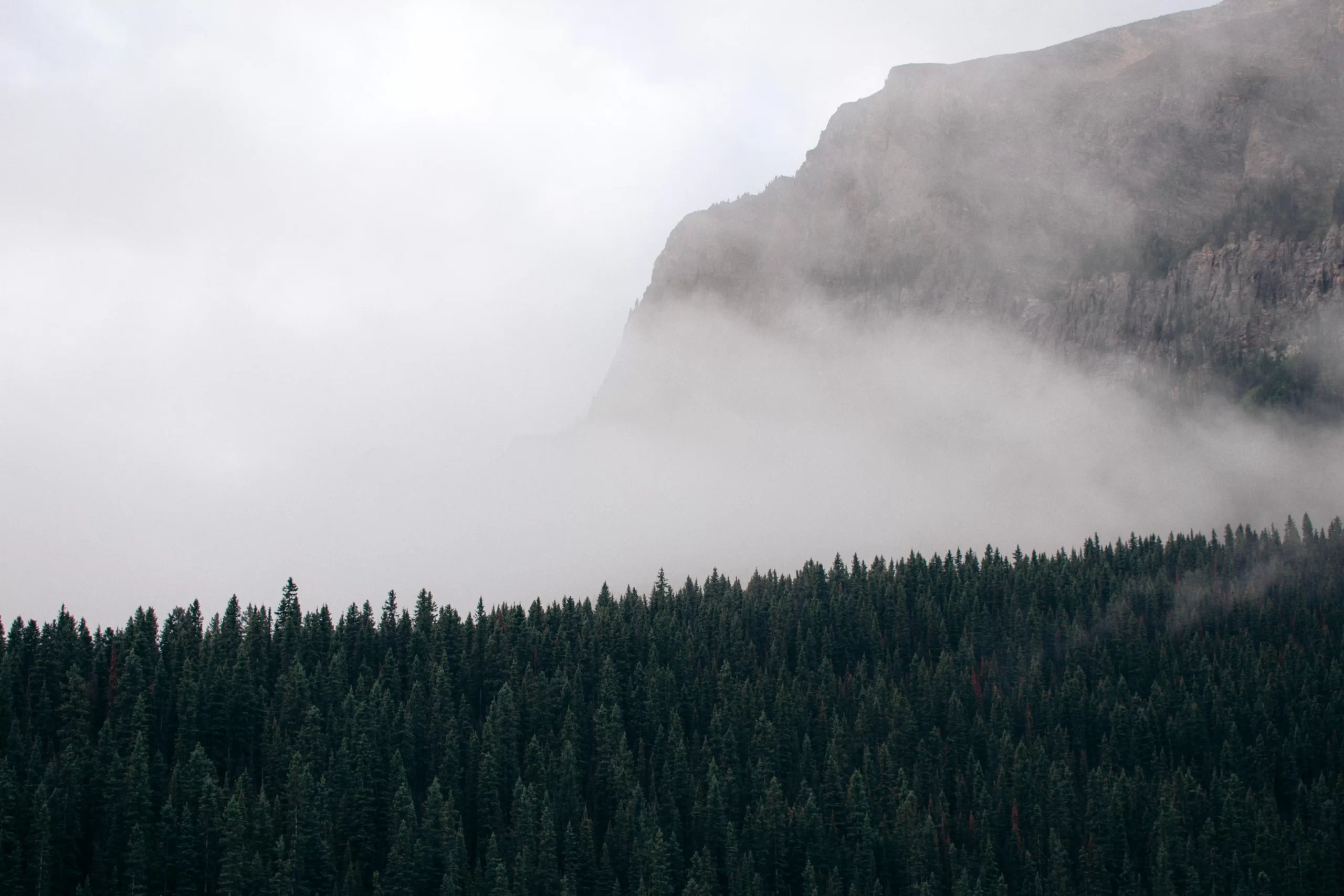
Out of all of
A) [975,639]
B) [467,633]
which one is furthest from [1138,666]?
[467,633]

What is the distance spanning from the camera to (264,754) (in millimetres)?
128250

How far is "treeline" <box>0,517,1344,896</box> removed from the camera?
362 feet

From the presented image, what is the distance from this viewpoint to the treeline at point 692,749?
362 ft

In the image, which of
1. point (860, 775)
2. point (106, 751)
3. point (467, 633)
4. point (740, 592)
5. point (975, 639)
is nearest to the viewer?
point (106, 751)

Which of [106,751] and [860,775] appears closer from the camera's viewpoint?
[106,751]

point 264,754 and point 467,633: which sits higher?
point 467,633

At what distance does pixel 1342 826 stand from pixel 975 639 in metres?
55.1

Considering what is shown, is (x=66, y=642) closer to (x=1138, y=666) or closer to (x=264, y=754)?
(x=264, y=754)

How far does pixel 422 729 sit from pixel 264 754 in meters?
15.9

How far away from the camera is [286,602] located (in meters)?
164

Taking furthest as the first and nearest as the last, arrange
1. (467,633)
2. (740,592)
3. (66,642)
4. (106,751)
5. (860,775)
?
1. (740,592)
2. (467,633)
3. (66,642)
4. (860,775)
5. (106,751)

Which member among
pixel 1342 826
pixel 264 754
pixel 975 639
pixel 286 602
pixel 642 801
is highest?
pixel 286 602

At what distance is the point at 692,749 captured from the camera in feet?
447

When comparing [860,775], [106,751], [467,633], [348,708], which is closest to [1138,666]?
[860,775]
